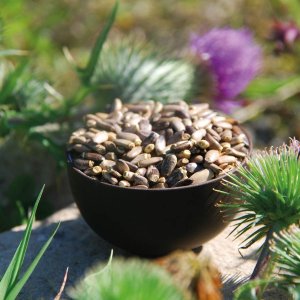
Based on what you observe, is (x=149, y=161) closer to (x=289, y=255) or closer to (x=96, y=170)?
(x=96, y=170)

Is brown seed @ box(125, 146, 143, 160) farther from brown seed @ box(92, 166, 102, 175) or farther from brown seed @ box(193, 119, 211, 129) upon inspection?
brown seed @ box(193, 119, 211, 129)

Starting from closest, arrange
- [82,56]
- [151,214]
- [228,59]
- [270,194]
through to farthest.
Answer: [270,194]
[151,214]
[228,59]
[82,56]

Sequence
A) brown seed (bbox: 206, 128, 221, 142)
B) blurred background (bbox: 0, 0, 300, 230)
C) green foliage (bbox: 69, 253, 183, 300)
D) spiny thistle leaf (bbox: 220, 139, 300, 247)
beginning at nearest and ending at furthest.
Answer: green foliage (bbox: 69, 253, 183, 300) < spiny thistle leaf (bbox: 220, 139, 300, 247) < brown seed (bbox: 206, 128, 221, 142) < blurred background (bbox: 0, 0, 300, 230)

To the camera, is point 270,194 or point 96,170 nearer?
point 270,194

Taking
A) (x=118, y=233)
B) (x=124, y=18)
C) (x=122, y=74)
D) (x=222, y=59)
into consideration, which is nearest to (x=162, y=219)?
(x=118, y=233)

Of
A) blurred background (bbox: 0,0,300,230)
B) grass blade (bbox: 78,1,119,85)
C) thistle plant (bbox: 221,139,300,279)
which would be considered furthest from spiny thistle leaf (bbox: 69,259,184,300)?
grass blade (bbox: 78,1,119,85)

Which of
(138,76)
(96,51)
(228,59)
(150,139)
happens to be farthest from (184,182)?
(228,59)

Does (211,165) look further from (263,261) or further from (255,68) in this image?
(255,68)
